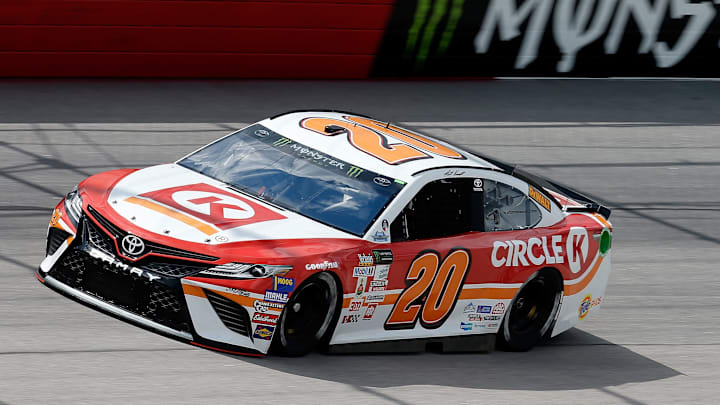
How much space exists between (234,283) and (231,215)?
2.14 ft

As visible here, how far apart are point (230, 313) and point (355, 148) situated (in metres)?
1.72

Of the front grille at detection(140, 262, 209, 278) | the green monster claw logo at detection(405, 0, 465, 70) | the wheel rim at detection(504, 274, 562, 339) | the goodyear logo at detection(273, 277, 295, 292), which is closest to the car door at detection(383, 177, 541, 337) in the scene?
the wheel rim at detection(504, 274, 562, 339)

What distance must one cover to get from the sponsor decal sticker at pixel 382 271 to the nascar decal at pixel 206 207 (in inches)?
26.4

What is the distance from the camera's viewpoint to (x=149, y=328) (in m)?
6.27

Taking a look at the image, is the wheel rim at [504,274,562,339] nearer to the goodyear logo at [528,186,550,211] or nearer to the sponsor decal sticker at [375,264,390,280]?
the goodyear logo at [528,186,550,211]

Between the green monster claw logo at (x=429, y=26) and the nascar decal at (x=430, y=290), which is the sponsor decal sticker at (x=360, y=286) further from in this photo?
the green monster claw logo at (x=429, y=26)

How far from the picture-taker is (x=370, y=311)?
666 centimetres

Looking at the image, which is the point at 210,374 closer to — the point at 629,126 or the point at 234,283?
the point at 234,283

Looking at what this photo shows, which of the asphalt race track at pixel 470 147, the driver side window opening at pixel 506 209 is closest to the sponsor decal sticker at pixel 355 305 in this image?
the asphalt race track at pixel 470 147

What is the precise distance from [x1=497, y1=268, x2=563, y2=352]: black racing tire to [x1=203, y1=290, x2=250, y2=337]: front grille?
86.0 inches

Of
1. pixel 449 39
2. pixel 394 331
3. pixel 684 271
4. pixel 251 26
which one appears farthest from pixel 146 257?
pixel 449 39

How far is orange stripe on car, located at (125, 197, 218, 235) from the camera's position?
21.0 ft

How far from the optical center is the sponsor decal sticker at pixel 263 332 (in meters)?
6.21

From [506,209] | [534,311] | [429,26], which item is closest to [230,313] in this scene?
[506,209]
